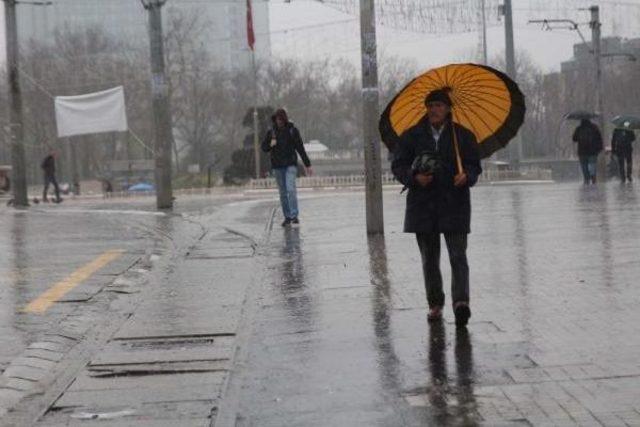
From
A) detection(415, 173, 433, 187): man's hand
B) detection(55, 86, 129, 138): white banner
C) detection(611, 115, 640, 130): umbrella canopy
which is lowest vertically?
detection(415, 173, 433, 187): man's hand

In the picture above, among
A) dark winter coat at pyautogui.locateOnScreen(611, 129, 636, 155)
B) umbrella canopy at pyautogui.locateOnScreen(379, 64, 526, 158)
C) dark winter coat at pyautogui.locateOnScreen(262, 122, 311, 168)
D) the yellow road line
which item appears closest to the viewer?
umbrella canopy at pyautogui.locateOnScreen(379, 64, 526, 158)

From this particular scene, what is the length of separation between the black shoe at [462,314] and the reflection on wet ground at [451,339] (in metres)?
0.11

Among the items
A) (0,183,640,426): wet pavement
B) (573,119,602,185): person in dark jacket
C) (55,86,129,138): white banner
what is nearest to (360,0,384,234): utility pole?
(0,183,640,426): wet pavement

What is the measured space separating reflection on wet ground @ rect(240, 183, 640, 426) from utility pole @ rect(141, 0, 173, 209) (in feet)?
32.6

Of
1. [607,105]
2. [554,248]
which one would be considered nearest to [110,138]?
[607,105]

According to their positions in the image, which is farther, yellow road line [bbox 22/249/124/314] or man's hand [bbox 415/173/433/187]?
yellow road line [bbox 22/249/124/314]

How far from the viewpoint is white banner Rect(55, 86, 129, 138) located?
30.0m

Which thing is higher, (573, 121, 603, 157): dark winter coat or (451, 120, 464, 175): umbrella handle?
(451, 120, 464, 175): umbrella handle

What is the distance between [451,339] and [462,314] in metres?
0.40

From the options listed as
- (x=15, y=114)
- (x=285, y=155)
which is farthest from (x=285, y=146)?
(x=15, y=114)

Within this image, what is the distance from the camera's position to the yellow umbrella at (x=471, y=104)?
8.28m

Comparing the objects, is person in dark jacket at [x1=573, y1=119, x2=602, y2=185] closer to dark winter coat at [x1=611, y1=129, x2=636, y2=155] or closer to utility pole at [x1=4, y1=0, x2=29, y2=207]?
dark winter coat at [x1=611, y1=129, x2=636, y2=155]

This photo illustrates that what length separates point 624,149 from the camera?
30344mm

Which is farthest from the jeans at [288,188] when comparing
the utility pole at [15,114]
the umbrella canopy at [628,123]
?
the umbrella canopy at [628,123]
